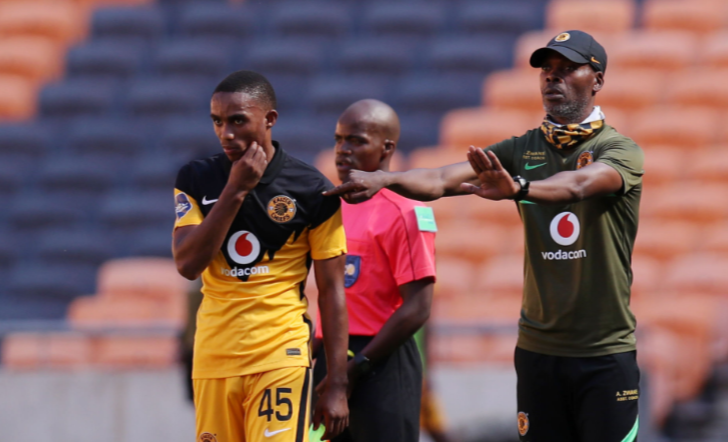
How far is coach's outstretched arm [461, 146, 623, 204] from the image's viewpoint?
11.1ft

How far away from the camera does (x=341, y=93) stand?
11.1m

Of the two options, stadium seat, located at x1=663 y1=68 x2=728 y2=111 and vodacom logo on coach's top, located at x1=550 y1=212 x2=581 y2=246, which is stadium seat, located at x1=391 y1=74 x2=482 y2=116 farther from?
vodacom logo on coach's top, located at x1=550 y1=212 x2=581 y2=246

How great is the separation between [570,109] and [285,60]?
7.96 meters

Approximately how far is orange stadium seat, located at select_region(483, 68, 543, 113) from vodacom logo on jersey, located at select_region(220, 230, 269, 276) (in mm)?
7246

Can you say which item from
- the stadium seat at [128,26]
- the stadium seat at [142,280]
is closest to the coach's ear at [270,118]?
the stadium seat at [142,280]

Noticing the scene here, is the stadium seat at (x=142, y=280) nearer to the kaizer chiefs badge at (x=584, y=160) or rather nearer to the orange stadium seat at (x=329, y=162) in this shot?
the orange stadium seat at (x=329, y=162)

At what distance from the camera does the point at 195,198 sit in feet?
12.3

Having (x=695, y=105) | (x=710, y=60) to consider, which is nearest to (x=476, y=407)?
(x=695, y=105)

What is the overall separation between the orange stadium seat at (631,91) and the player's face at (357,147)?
6122mm

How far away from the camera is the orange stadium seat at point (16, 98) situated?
11461mm

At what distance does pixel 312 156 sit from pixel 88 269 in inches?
104

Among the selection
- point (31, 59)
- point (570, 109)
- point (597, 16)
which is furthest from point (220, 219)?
point (31, 59)

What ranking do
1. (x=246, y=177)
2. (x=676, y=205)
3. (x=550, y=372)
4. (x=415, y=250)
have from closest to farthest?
(x=246, y=177), (x=550, y=372), (x=415, y=250), (x=676, y=205)

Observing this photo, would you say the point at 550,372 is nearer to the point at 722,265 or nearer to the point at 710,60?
the point at 722,265
